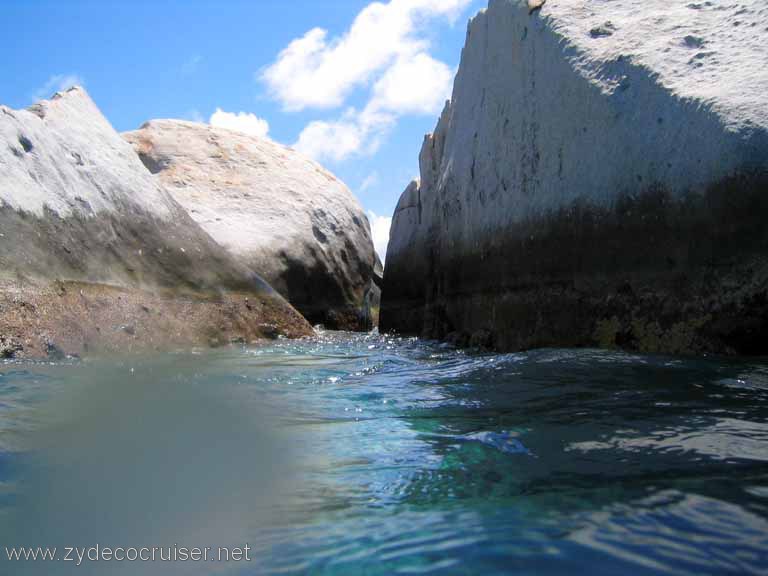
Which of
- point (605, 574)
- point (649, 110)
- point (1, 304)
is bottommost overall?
point (605, 574)

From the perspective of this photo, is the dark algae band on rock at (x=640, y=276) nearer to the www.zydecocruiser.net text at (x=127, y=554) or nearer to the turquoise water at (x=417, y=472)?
the turquoise water at (x=417, y=472)

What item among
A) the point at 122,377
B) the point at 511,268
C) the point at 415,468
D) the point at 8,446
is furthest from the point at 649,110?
the point at 8,446

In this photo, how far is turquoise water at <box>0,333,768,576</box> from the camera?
1.32 metres

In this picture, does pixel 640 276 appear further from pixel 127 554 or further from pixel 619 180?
pixel 127 554

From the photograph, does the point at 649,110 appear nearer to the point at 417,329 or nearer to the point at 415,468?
the point at 415,468

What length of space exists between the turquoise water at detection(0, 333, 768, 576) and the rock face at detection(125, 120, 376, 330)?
A: 25.1 feet

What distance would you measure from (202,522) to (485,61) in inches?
248

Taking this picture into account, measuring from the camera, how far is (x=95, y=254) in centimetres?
584

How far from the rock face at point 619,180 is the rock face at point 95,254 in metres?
2.43

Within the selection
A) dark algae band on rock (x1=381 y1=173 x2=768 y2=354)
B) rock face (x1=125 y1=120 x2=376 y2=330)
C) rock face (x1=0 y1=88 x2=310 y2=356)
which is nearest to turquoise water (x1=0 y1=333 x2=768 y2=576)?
dark algae band on rock (x1=381 y1=173 x2=768 y2=354)

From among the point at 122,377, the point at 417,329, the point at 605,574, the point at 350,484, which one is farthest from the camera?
the point at 417,329

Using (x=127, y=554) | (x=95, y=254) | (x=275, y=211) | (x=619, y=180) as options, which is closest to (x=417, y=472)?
(x=127, y=554)

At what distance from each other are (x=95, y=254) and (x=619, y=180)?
4.14m

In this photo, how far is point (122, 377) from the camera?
4.06 meters
